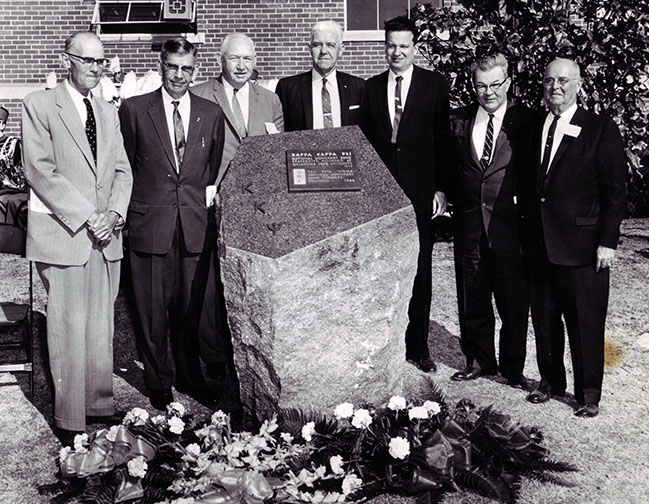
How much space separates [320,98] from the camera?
17.5 feet

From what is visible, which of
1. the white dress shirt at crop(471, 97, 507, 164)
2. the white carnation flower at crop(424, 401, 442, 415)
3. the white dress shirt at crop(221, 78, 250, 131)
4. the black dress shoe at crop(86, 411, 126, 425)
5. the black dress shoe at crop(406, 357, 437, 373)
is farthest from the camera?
the black dress shoe at crop(406, 357, 437, 373)

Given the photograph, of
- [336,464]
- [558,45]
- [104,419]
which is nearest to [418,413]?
[336,464]

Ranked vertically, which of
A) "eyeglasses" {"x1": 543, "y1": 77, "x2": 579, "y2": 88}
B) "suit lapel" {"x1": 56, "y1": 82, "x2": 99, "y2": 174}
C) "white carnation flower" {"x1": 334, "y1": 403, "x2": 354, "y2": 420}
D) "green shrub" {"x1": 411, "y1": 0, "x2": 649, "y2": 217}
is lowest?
"white carnation flower" {"x1": 334, "y1": 403, "x2": 354, "y2": 420}

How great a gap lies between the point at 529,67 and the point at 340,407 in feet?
15.4

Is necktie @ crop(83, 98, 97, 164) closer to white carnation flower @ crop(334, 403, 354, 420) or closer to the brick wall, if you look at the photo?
white carnation flower @ crop(334, 403, 354, 420)

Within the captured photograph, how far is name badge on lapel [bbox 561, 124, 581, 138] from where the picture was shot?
4621mm

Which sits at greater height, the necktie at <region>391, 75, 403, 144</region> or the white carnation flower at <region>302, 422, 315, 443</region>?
the necktie at <region>391, 75, 403, 144</region>

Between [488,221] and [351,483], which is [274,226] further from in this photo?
[488,221]

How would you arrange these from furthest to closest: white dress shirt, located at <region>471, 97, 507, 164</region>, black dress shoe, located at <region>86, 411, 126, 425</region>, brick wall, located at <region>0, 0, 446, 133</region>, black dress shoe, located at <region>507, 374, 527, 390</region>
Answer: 1. brick wall, located at <region>0, 0, 446, 133</region>
2. black dress shoe, located at <region>507, 374, 527, 390</region>
3. white dress shirt, located at <region>471, 97, 507, 164</region>
4. black dress shoe, located at <region>86, 411, 126, 425</region>

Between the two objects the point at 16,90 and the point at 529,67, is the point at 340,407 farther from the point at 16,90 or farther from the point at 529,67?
the point at 16,90

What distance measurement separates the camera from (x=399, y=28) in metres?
Answer: 5.18

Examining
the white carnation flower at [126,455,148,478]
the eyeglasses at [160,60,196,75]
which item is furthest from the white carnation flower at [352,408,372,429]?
the eyeglasses at [160,60,196,75]

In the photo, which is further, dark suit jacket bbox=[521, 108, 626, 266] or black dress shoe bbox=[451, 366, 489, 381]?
black dress shoe bbox=[451, 366, 489, 381]

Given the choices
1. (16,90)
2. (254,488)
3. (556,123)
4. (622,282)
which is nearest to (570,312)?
(556,123)
